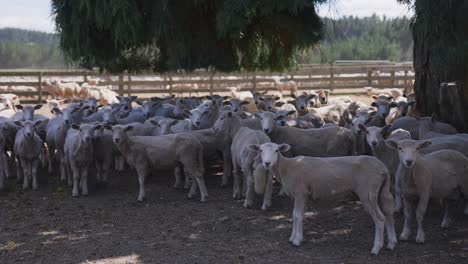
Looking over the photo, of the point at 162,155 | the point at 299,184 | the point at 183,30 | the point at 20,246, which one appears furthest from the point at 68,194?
the point at 299,184

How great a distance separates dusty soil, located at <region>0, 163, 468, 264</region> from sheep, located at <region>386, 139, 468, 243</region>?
0.37 m

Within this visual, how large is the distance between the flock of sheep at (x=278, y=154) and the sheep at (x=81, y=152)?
17mm

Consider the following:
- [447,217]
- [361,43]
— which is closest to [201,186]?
[447,217]

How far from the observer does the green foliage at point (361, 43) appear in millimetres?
9625

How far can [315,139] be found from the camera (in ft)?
33.1

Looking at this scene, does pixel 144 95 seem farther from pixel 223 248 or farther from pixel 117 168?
pixel 223 248

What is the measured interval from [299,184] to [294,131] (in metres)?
3.23

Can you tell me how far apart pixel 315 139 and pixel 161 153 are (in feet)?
8.66

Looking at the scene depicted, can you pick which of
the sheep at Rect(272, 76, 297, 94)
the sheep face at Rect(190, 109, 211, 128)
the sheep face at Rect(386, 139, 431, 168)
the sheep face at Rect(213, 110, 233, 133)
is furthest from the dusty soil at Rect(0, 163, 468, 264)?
the sheep at Rect(272, 76, 297, 94)

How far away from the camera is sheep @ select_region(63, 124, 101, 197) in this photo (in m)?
9.88

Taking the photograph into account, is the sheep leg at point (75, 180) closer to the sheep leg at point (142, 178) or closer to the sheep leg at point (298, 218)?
the sheep leg at point (142, 178)

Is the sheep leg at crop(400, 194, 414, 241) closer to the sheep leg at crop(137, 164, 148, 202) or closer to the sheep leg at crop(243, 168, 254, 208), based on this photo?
the sheep leg at crop(243, 168, 254, 208)

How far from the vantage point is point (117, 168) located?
12086mm

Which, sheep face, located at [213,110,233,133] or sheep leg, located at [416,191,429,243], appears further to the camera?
sheep face, located at [213,110,233,133]
